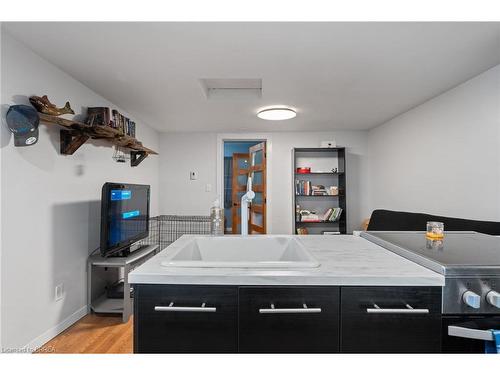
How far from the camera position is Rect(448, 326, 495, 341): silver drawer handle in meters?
0.80

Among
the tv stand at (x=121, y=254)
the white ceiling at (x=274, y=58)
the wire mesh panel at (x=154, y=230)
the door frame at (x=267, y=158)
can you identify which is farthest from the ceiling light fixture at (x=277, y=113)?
the wire mesh panel at (x=154, y=230)

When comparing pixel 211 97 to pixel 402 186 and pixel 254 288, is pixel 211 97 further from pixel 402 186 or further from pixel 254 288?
pixel 402 186

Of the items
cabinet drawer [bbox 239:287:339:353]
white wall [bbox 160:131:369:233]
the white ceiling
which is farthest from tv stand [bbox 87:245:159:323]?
white wall [bbox 160:131:369:233]

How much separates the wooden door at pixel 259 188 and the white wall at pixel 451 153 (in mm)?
1871

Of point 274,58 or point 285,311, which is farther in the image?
point 274,58

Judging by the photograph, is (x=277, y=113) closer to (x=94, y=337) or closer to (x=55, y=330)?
(x=94, y=337)

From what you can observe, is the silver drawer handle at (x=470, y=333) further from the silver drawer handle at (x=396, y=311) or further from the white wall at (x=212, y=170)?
the white wall at (x=212, y=170)

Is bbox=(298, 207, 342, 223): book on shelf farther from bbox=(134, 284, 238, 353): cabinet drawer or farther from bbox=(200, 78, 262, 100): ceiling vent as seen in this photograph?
bbox=(134, 284, 238, 353): cabinet drawer

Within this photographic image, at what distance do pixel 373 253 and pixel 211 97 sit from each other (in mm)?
2227

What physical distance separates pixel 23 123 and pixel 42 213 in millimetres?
658

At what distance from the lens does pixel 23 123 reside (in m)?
1.58

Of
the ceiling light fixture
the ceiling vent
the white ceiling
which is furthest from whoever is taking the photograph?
the ceiling light fixture

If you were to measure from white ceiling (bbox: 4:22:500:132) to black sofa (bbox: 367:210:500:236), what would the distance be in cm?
122

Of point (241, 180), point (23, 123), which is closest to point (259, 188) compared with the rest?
point (241, 180)
